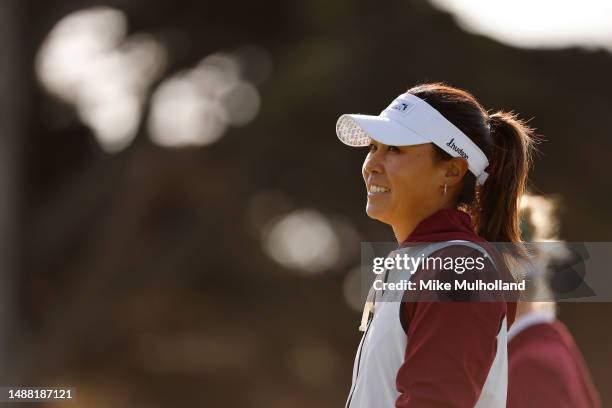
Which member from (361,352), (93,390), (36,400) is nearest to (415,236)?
(361,352)

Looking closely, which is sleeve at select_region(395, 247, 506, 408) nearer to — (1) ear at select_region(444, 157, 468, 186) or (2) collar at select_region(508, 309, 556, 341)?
(1) ear at select_region(444, 157, 468, 186)

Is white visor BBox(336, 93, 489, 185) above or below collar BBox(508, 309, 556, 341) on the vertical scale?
above

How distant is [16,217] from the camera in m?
11.4

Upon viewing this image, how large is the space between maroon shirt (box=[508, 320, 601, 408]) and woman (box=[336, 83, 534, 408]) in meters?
0.74

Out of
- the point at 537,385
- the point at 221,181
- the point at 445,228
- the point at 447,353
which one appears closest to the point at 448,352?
the point at 447,353

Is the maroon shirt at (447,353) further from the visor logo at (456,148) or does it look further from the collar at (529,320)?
the collar at (529,320)

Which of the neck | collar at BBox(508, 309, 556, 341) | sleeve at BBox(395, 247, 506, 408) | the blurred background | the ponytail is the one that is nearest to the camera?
sleeve at BBox(395, 247, 506, 408)

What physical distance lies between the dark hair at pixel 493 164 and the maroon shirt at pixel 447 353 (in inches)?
16.3

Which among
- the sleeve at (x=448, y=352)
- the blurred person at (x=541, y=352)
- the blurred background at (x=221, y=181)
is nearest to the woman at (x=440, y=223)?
the sleeve at (x=448, y=352)

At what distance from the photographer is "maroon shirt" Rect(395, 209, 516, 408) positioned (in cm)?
206

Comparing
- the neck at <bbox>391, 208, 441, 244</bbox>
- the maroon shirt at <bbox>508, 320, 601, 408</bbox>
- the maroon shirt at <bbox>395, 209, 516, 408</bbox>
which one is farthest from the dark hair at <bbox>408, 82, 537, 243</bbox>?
the maroon shirt at <bbox>508, 320, 601, 408</bbox>

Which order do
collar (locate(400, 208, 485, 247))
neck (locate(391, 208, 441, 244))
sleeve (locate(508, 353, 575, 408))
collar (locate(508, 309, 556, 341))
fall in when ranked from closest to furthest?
collar (locate(400, 208, 485, 247)), neck (locate(391, 208, 441, 244)), sleeve (locate(508, 353, 575, 408)), collar (locate(508, 309, 556, 341))

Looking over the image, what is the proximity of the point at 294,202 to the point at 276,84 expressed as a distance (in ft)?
3.55

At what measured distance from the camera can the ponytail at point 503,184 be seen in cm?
256
